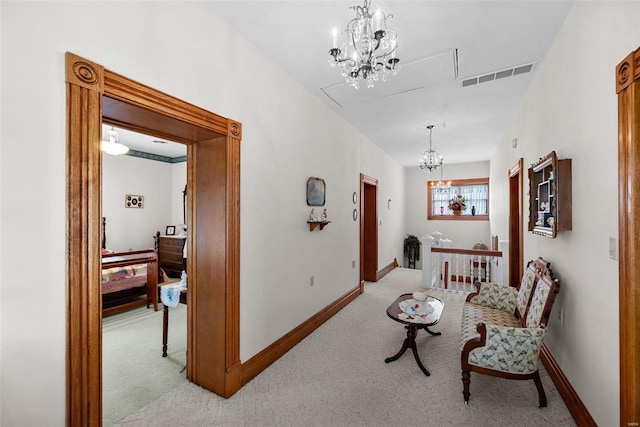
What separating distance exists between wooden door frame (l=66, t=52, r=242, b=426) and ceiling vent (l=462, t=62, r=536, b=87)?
2555 mm

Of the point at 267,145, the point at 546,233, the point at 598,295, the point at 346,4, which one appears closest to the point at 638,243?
the point at 598,295

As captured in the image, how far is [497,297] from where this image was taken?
304 cm

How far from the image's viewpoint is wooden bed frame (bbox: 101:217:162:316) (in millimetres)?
3898

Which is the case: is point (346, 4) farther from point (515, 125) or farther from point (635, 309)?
point (515, 125)

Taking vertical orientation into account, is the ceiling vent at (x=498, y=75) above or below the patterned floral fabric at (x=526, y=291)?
above

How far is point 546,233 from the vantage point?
7.57ft

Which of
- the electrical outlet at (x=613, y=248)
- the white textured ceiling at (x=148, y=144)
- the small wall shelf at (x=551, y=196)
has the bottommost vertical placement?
the electrical outlet at (x=613, y=248)

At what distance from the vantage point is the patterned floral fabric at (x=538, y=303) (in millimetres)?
2131

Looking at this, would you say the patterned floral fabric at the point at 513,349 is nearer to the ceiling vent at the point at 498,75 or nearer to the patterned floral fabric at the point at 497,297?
the patterned floral fabric at the point at 497,297

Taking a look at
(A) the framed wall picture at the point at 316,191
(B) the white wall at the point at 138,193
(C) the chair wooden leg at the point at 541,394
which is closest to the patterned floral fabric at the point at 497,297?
(C) the chair wooden leg at the point at 541,394

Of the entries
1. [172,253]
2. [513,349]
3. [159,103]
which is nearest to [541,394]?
[513,349]

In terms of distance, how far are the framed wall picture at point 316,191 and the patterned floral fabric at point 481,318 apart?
6.57ft

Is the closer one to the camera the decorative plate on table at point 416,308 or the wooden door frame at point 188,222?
the wooden door frame at point 188,222

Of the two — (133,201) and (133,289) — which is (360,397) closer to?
(133,289)
